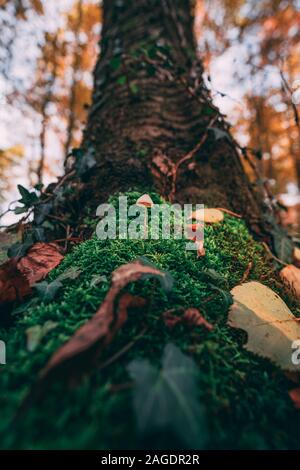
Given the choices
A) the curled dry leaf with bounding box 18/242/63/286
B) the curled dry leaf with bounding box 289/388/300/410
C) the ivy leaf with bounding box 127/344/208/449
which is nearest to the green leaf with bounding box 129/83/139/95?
the curled dry leaf with bounding box 18/242/63/286

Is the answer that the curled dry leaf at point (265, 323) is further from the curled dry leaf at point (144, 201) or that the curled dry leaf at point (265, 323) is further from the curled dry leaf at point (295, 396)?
the curled dry leaf at point (144, 201)

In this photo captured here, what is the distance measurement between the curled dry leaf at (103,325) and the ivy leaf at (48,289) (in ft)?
1.03

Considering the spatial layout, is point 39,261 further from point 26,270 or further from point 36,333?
point 36,333

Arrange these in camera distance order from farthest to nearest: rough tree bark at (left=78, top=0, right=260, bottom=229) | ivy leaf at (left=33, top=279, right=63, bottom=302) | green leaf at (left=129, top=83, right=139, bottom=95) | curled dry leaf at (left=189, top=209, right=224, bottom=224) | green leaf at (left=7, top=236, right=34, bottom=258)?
1. green leaf at (left=129, top=83, right=139, bottom=95)
2. rough tree bark at (left=78, top=0, right=260, bottom=229)
3. curled dry leaf at (left=189, top=209, right=224, bottom=224)
4. green leaf at (left=7, top=236, right=34, bottom=258)
5. ivy leaf at (left=33, top=279, right=63, bottom=302)

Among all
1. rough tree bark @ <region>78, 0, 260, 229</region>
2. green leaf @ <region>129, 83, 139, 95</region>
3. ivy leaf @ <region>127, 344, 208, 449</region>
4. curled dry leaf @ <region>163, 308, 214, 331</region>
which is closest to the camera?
ivy leaf @ <region>127, 344, 208, 449</region>

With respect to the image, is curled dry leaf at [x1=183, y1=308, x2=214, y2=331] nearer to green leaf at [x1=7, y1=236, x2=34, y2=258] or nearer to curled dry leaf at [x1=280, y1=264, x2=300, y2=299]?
curled dry leaf at [x1=280, y1=264, x2=300, y2=299]

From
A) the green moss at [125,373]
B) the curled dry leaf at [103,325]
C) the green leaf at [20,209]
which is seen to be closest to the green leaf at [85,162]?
the green leaf at [20,209]

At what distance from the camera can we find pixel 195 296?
38.9 inches

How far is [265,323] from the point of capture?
3.06 feet

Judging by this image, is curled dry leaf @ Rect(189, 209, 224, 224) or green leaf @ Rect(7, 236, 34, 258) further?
curled dry leaf @ Rect(189, 209, 224, 224)

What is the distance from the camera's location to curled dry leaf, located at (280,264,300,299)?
1.32 meters

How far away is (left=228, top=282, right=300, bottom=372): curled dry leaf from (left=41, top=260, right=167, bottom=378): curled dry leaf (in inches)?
13.1

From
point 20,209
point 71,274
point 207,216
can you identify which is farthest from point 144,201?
point 20,209

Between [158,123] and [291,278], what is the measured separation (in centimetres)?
132
